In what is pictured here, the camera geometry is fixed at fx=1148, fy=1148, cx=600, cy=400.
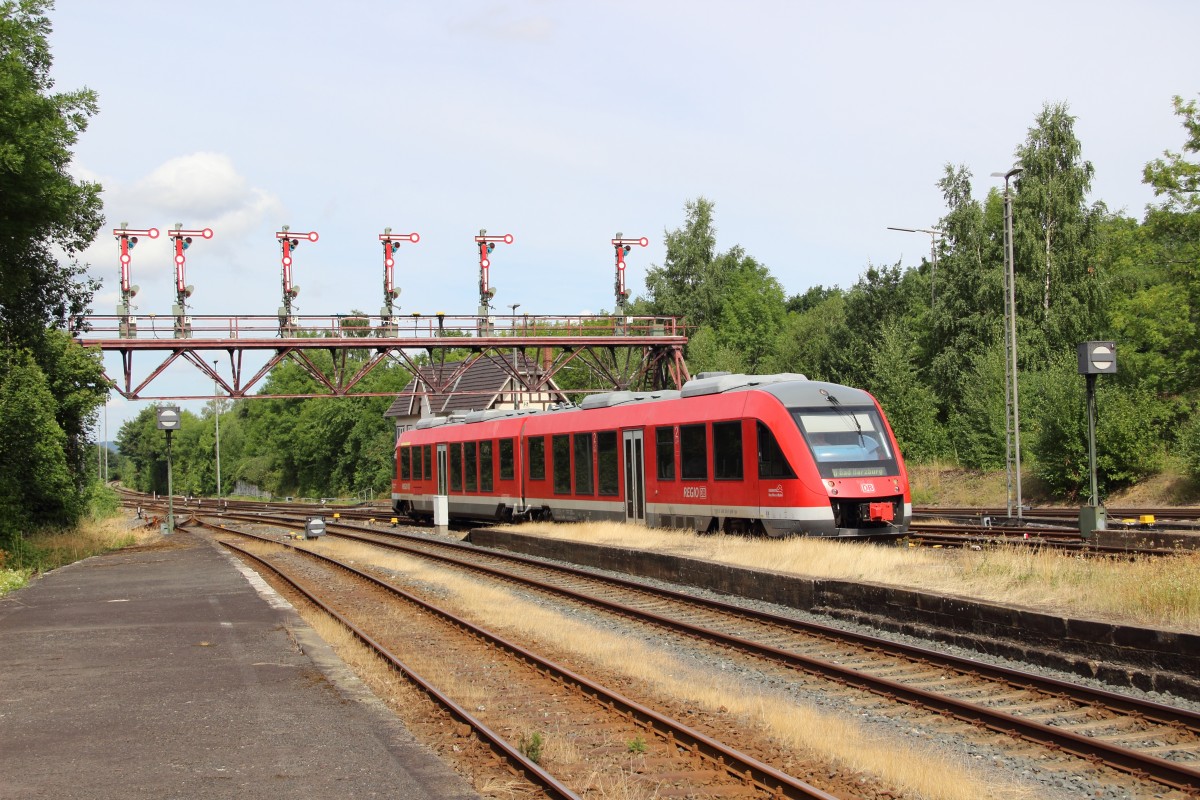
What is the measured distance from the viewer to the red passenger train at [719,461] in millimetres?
18312

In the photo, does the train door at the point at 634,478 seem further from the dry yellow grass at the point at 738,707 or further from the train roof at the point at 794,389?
the dry yellow grass at the point at 738,707

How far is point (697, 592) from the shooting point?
1683 centimetres

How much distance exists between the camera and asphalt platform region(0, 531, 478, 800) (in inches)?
281

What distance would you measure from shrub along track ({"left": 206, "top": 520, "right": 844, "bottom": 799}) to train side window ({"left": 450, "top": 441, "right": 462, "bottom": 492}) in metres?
19.4

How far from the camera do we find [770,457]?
1869 cm

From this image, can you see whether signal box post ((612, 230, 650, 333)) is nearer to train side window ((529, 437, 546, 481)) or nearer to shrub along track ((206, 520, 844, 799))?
train side window ((529, 437, 546, 481))

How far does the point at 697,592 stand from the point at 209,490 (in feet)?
378

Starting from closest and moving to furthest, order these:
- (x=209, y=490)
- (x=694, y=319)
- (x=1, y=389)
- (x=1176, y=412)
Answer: (x=1, y=389), (x=1176, y=412), (x=694, y=319), (x=209, y=490)

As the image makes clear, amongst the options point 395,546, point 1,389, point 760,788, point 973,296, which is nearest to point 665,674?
point 760,788

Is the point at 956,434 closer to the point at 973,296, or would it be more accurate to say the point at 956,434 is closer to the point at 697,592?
the point at 973,296

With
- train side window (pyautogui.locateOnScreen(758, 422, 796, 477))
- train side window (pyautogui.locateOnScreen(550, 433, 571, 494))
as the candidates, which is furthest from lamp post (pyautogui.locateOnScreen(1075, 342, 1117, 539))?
train side window (pyautogui.locateOnScreen(550, 433, 571, 494))

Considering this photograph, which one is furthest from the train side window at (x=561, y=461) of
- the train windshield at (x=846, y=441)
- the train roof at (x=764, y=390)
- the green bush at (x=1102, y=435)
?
the green bush at (x=1102, y=435)

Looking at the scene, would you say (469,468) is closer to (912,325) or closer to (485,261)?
(485,261)

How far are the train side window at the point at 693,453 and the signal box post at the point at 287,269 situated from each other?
23.4 meters
